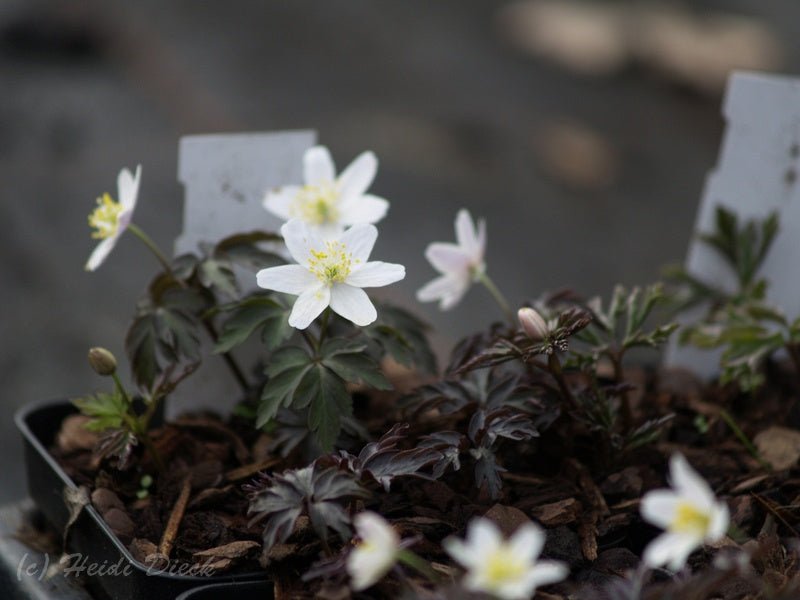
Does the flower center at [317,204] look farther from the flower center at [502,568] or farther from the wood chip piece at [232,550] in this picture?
the flower center at [502,568]

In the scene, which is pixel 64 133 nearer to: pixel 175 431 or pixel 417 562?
pixel 175 431

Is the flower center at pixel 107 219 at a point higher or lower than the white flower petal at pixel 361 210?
higher

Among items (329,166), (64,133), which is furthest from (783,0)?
(329,166)

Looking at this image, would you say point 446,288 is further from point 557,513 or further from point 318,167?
point 557,513

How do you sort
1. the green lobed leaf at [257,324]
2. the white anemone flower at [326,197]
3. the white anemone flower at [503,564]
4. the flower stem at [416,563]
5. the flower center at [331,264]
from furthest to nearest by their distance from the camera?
the white anemone flower at [326,197] → the green lobed leaf at [257,324] → the flower center at [331,264] → the flower stem at [416,563] → the white anemone flower at [503,564]

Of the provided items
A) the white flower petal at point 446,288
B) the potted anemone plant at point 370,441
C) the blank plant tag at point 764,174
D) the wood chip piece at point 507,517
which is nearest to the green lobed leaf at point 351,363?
the potted anemone plant at point 370,441

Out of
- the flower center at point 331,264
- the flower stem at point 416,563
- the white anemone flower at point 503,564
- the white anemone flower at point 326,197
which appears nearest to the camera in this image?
the white anemone flower at point 503,564
